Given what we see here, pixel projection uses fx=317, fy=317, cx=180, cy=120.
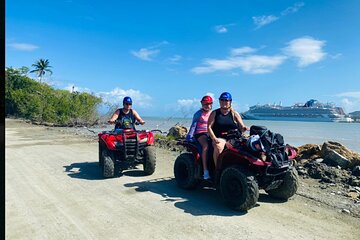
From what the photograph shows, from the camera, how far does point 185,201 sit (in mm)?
5691

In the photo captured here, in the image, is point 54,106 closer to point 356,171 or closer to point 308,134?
point 308,134

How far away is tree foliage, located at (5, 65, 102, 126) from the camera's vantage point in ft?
116

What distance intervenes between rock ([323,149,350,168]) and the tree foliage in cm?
3042

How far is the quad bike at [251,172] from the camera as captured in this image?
16.3ft

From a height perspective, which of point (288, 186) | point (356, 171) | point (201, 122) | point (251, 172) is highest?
point (201, 122)

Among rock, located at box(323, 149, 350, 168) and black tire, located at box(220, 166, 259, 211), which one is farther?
rock, located at box(323, 149, 350, 168)

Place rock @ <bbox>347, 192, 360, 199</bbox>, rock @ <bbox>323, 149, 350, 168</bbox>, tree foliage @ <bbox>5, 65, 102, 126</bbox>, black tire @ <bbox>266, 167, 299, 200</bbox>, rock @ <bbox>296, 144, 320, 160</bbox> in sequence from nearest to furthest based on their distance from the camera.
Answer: black tire @ <bbox>266, 167, 299, 200</bbox> < rock @ <bbox>347, 192, 360, 199</bbox> < rock @ <bbox>323, 149, 350, 168</bbox> < rock @ <bbox>296, 144, 320, 160</bbox> < tree foliage @ <bbox>5, 65, 102, 126</bbox>

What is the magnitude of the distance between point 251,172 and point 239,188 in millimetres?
325

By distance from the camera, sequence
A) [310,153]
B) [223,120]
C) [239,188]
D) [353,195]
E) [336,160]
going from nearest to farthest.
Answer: [239,188] < [223,120] < [353,195] < [336,160] < [310,153]

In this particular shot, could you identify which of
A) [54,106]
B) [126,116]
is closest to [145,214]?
Result: [126,116]

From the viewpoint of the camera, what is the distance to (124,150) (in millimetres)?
7492

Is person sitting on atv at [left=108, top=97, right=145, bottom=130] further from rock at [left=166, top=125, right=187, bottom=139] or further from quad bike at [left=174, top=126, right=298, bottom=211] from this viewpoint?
rock at [left=166, top=125, right=187, bottom=139]

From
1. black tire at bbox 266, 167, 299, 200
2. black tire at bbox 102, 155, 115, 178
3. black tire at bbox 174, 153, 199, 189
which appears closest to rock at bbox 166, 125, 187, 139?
black tire at bbox 102, 155, 115, 178

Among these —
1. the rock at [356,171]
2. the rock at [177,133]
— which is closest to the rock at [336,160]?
the rock at [356,171]
